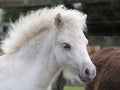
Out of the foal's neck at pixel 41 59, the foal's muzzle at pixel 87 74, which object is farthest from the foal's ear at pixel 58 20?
the foal's muzzle at pixel 87 74

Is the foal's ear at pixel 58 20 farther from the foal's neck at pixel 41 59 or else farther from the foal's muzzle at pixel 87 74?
the foal's muzzle at pixel 87 74

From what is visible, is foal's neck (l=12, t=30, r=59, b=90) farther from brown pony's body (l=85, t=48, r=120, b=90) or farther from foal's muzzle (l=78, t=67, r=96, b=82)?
brown pony's body (l=85, t=48, r=120, b=90)

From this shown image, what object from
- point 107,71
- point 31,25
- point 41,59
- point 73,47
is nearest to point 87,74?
point 73,47

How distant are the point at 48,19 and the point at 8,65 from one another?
617 millimetres

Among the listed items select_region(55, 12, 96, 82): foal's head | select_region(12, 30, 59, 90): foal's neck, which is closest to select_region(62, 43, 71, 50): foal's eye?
select_region(55, 12, 96, 82): foal's head

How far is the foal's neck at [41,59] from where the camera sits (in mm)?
4246

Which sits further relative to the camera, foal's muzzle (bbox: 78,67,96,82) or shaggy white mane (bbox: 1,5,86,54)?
shaggy white mane (bbox: 1,5,86,54)

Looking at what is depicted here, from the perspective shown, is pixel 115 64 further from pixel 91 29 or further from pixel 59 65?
pixel 91 29

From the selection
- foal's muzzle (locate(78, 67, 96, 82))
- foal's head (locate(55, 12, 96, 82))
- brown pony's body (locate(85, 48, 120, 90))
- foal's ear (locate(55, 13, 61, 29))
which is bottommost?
brown pony's body (locate(85, 48, 120, 90))

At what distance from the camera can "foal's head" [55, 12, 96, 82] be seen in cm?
396

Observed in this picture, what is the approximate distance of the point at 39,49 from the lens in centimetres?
430

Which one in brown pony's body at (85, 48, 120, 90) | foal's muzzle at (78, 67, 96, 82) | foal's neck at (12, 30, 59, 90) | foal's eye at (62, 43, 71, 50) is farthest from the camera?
brown pony's body at (85, 48, 120, 90)

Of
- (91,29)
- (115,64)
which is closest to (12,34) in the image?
(115,64)

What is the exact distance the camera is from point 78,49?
4.02m
